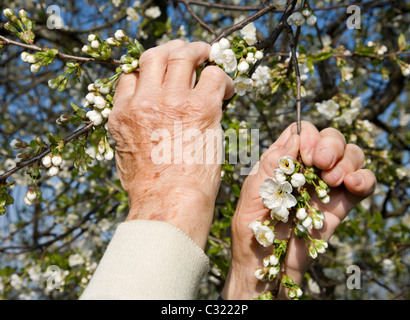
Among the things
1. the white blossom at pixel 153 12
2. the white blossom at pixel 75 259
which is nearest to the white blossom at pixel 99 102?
the white blossom at pixel 75 259

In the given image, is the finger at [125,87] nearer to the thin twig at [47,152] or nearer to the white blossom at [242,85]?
the thin twig at [47,152]

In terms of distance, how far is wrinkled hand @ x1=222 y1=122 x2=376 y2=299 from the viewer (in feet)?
5.09

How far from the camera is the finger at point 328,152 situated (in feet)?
4.92

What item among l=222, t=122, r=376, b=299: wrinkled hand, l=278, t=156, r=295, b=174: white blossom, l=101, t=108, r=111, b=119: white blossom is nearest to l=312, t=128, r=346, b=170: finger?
l=222, t=122, r=376, b=299: wrinkled hand

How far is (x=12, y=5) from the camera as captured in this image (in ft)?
13.5

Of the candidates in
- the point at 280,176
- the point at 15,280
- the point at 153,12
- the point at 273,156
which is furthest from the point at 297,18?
the point at 15,280

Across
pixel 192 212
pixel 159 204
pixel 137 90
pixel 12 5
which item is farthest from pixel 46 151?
pixel 12 5

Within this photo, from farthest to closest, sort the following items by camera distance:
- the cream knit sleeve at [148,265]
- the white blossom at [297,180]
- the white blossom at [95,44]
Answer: the white blossom at [95,44], the white blossom at [297,180], the cream knit sleeve at [148,265]

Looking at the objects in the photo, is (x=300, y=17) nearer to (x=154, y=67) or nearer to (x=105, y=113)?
(x=154, y=67)

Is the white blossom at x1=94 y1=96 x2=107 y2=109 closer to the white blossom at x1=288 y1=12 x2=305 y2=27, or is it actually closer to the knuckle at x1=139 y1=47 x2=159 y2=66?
the knuckle at x1=139 y1=47 x2=159 y2=66

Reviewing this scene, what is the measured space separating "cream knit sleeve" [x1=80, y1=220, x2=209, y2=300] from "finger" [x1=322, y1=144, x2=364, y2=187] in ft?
1.93

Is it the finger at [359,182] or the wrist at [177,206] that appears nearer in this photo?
the wrist at [177,206]

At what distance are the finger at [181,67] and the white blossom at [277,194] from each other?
0.46m
